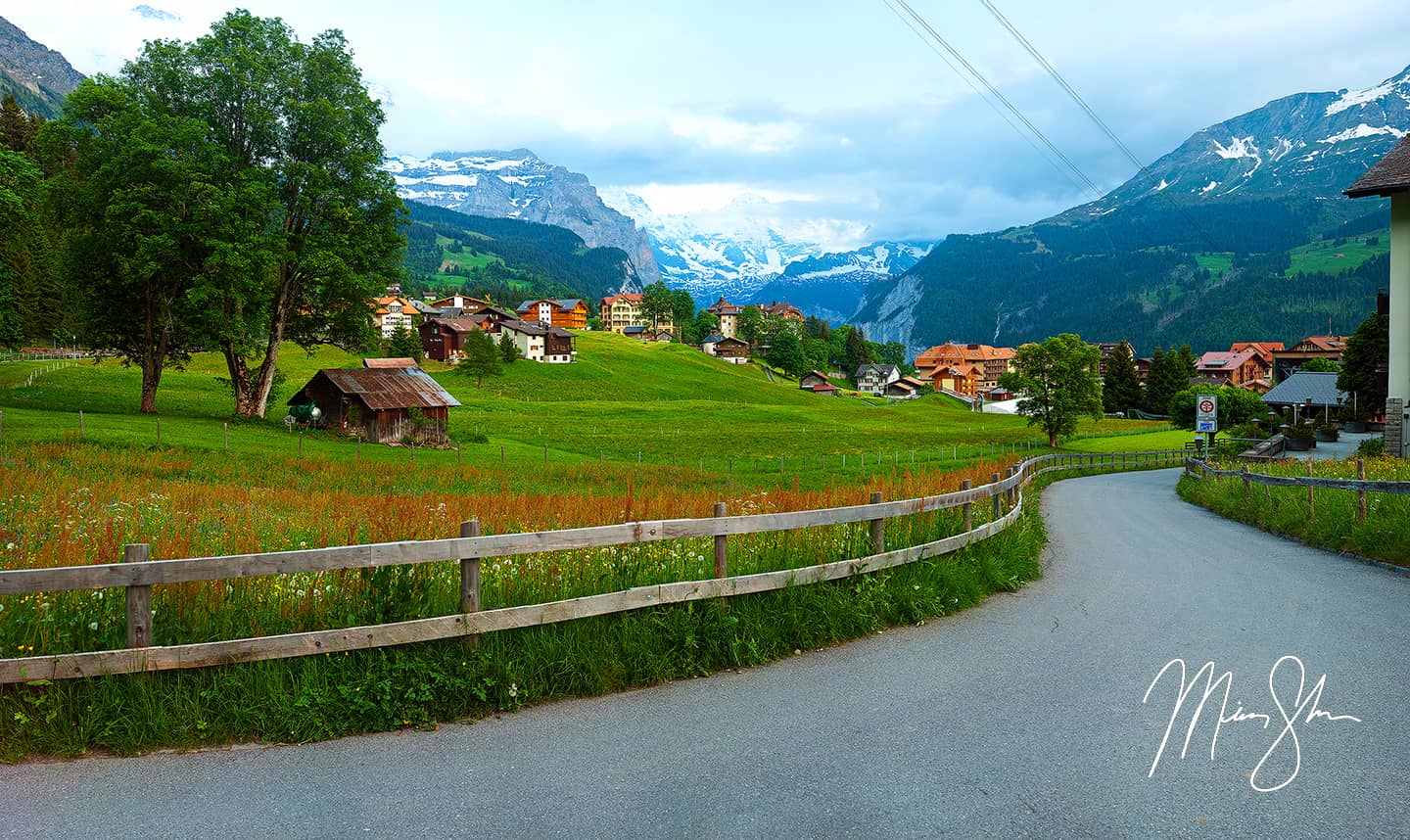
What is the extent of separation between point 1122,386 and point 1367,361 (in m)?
70.7

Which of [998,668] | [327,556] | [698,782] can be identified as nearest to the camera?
[698,782]

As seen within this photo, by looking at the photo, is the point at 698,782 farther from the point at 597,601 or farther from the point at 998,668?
the point at 998,668

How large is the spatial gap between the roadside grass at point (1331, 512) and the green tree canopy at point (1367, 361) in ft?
142

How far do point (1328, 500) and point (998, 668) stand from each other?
1539cm

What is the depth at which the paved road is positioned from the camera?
15.8ft

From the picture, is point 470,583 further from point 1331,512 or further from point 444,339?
point 444,339

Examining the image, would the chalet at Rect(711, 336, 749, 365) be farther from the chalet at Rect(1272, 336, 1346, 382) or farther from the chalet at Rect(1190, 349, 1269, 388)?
the chalet at Rect(1272, 336, 1346, 382)

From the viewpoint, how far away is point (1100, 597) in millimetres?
11578

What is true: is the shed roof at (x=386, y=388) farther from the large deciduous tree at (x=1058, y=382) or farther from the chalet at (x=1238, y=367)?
the chalet at (x=1238, y=367)

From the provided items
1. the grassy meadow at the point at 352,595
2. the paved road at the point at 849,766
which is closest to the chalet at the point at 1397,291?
the grassy meadow at the point at 352,595

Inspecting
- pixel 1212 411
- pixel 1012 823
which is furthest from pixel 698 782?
pixel 1212 411

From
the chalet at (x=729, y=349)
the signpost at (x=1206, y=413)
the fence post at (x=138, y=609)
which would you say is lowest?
the fence post at (x=138, y=609)

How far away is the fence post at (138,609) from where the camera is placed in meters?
6.20

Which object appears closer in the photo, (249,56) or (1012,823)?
(1012,823)
